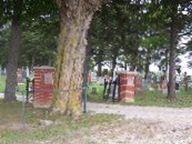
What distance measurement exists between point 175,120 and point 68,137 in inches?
161

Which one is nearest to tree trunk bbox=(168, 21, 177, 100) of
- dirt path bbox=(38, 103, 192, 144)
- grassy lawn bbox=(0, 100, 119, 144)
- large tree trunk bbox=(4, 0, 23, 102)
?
large tree trunk bbox=(4, 0, 23, 102)

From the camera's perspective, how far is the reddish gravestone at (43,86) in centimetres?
2309

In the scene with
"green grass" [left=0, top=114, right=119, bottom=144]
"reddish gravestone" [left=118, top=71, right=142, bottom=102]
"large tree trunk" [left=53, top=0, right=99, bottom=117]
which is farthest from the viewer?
"reddish gravestone" [left=118, top=71, right=142, bottom=102]

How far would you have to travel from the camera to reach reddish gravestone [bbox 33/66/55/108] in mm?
23094

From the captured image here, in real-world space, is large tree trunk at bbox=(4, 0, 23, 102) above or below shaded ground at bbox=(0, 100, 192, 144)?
above

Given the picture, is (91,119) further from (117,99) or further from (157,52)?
(157,52)

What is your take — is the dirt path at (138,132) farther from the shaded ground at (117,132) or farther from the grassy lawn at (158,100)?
the grassy lawn at (158,100)

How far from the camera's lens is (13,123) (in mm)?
16906

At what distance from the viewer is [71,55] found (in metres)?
17.8

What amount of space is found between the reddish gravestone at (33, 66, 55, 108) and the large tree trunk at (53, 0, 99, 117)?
17.0 ft

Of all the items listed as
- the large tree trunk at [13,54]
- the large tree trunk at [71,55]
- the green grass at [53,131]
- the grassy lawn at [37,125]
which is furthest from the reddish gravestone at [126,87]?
the large tree trunk at [71,55]

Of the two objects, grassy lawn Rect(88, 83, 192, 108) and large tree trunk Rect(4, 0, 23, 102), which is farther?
large tree trunk Rect(4, 0, 23, 102)

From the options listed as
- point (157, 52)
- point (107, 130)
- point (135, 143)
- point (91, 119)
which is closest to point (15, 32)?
point (91, 119)

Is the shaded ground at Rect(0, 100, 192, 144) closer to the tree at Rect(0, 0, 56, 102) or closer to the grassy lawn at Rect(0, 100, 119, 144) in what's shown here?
the grassy lawn at Rect(0, 100, 119, 144)
